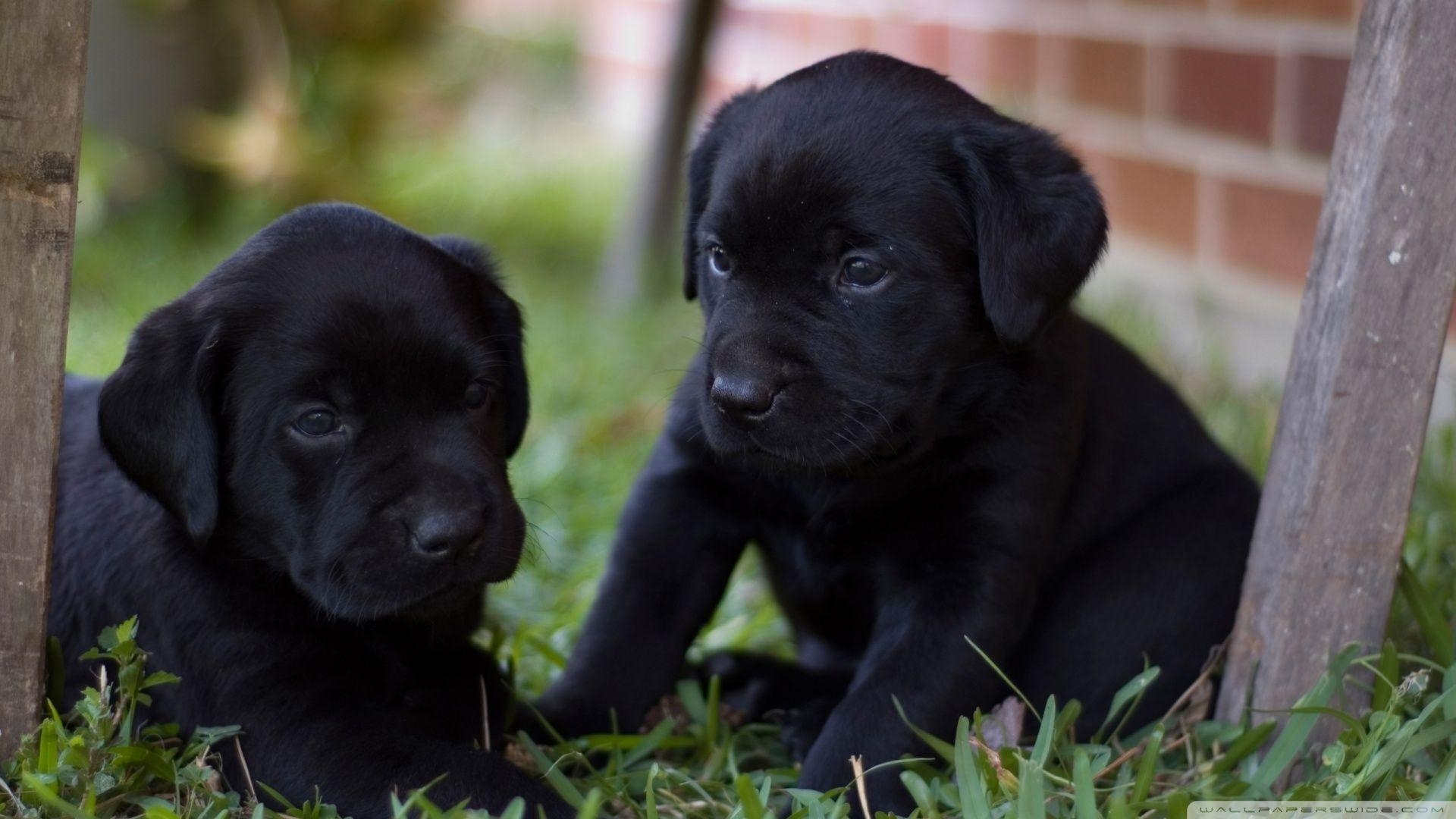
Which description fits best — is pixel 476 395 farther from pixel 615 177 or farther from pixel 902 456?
pixel 615 177

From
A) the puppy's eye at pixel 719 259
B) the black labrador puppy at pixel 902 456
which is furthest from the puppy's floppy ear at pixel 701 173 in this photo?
the puppy's eye at pixel 719 259

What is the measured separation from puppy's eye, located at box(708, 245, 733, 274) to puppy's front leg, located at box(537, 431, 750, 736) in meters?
0.36

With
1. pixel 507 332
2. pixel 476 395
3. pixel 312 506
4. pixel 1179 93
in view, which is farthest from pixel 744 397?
pixel 1179 93

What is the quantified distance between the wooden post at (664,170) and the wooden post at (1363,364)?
418cm

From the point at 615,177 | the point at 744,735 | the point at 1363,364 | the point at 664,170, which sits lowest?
the point at 615,177

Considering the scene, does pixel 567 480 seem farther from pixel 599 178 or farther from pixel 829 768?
pixel 599 178

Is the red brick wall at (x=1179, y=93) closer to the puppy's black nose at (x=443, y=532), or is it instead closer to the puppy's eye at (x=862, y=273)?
the puppy's eye at (x=862, y=273)

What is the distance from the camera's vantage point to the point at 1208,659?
2604 mm

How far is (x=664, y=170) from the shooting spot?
21.1 ft

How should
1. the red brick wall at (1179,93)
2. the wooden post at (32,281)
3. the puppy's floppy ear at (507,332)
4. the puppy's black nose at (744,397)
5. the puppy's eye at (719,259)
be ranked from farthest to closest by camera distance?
the red brick wall at (1179,93), the puppy's floppy ear at (507,332), the puppy's eye at (719,259), the puppy's black nose at (744,397), the wooden post at (32,281)

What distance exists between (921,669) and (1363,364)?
0.81 metres

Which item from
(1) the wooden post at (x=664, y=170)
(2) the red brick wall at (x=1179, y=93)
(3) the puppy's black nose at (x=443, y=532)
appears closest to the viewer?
(3) the puppy's black nose at (x=443, y=532)

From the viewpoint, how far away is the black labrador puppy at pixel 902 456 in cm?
233

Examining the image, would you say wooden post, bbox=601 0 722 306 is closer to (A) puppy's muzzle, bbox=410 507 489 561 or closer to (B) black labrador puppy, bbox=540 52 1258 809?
(B) black labrador puppy, bbox=540 52 1258 809
